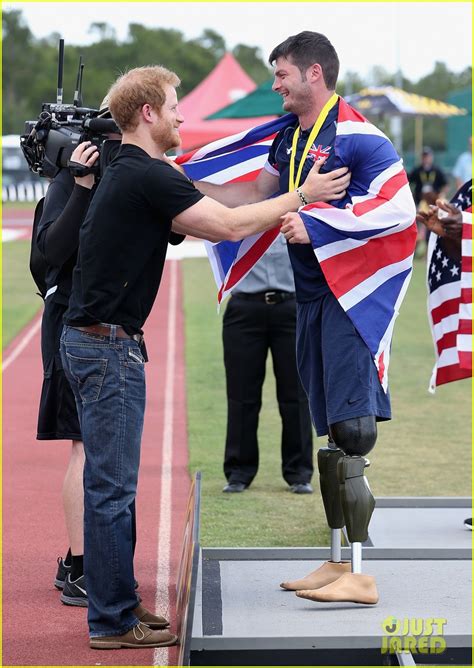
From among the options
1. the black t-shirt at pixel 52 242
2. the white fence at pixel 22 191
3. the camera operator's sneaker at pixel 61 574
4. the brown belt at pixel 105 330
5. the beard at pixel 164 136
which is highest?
the beard at pixel 164 136

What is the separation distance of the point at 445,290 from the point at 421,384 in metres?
6.69

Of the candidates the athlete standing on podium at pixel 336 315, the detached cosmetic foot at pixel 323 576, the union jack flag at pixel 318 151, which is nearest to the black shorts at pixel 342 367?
the athlete standing on podium at pixel 336 315

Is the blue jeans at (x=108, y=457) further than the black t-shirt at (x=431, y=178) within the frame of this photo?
No

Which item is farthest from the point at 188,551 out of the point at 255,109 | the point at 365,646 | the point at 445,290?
the point at 255,109

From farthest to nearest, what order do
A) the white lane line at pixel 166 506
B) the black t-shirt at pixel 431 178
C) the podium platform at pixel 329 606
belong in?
1. the black t-shirt at pixel 431 178
2. the white lane line at pixel 166 506
3. the podium platform at pixel 329 606

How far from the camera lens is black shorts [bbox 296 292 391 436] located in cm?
548

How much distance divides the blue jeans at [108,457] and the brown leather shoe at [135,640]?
3 cm

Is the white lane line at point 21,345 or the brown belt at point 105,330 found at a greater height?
the brown belt at point 105,330

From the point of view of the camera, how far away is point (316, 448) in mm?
11227

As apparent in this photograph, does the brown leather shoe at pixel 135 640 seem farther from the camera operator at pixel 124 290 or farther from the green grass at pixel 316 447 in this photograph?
the green grass at pixel 316 447

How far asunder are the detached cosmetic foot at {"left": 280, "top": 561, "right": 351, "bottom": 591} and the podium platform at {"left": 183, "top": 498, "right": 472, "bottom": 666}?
8 centimetres

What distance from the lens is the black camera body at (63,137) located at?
5.61m

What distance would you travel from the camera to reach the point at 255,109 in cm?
1888

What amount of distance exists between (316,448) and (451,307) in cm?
368
